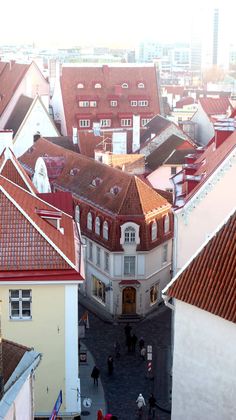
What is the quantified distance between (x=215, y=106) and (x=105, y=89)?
36.9 feet

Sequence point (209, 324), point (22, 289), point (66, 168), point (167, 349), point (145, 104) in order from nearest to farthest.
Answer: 1. point (209, 324)
2. point (22, 289)
3. point (167, 349)
4. point (66, 168)
5. point (145, 104)

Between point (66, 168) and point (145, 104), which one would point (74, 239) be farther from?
point (145, 104)

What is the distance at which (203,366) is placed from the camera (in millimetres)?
24219

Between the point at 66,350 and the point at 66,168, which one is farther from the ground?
the point at 66,168

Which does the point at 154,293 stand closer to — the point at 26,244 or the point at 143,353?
the point at 143,353

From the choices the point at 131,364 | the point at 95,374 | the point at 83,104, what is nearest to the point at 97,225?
the point at 131,364

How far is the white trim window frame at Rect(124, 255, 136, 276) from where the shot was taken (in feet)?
148

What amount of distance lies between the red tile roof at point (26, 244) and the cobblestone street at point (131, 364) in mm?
8840

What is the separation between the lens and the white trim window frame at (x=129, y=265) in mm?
45188

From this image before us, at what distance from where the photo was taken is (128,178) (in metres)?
45.7

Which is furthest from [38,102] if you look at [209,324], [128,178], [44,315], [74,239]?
[209,324]

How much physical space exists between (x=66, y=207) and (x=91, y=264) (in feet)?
37.6

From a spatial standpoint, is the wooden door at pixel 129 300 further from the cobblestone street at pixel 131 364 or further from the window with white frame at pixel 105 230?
the window with white frame at pixel 105 230

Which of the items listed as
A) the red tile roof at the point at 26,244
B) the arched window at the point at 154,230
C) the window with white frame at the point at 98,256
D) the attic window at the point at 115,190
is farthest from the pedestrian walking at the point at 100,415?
the attic window at the point at 115,190
